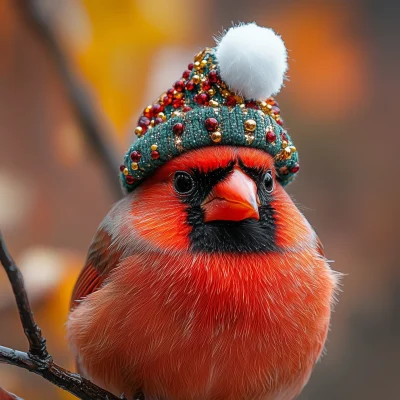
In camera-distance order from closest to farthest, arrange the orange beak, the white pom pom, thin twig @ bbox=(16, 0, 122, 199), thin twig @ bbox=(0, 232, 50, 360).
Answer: thin twig @ bbox=(0, 232, 50, 360) → the orange beak → the white pom pom → thin twig @ bbox=(16, 0, 122, 199)

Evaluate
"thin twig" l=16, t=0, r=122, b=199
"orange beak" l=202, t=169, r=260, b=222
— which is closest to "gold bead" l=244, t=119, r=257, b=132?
"orange beak" l=202, t=169, r=260, b=222

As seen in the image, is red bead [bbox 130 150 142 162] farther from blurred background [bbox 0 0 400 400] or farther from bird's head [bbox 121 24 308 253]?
blurred background [bbox 0 0 400 400]

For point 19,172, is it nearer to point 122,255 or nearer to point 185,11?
point 185,11

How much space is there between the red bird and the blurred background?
415 mm

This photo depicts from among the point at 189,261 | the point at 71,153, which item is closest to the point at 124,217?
the point at 189,261

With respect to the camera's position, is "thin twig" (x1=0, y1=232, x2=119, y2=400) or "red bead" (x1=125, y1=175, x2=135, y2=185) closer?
"thin twig" (x1=0, y1=232, x2=119, y2=400)

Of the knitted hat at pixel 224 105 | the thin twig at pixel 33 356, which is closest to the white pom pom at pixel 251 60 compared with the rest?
the knitted hat at pixel 224 105

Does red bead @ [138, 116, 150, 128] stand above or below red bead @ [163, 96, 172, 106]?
below

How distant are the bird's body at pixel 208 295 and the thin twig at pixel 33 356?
155mm

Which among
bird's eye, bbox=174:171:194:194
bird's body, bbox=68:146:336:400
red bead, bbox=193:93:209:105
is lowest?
bird's body, bbox=68:146:336:400

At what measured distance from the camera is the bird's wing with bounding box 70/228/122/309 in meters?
1.87

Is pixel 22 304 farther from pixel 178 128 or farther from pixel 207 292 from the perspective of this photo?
pixel 178 128

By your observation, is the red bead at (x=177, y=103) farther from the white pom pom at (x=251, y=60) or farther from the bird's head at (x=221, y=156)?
the white pom pom at (x=251, y=60)

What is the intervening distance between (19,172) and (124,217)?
1336mm
